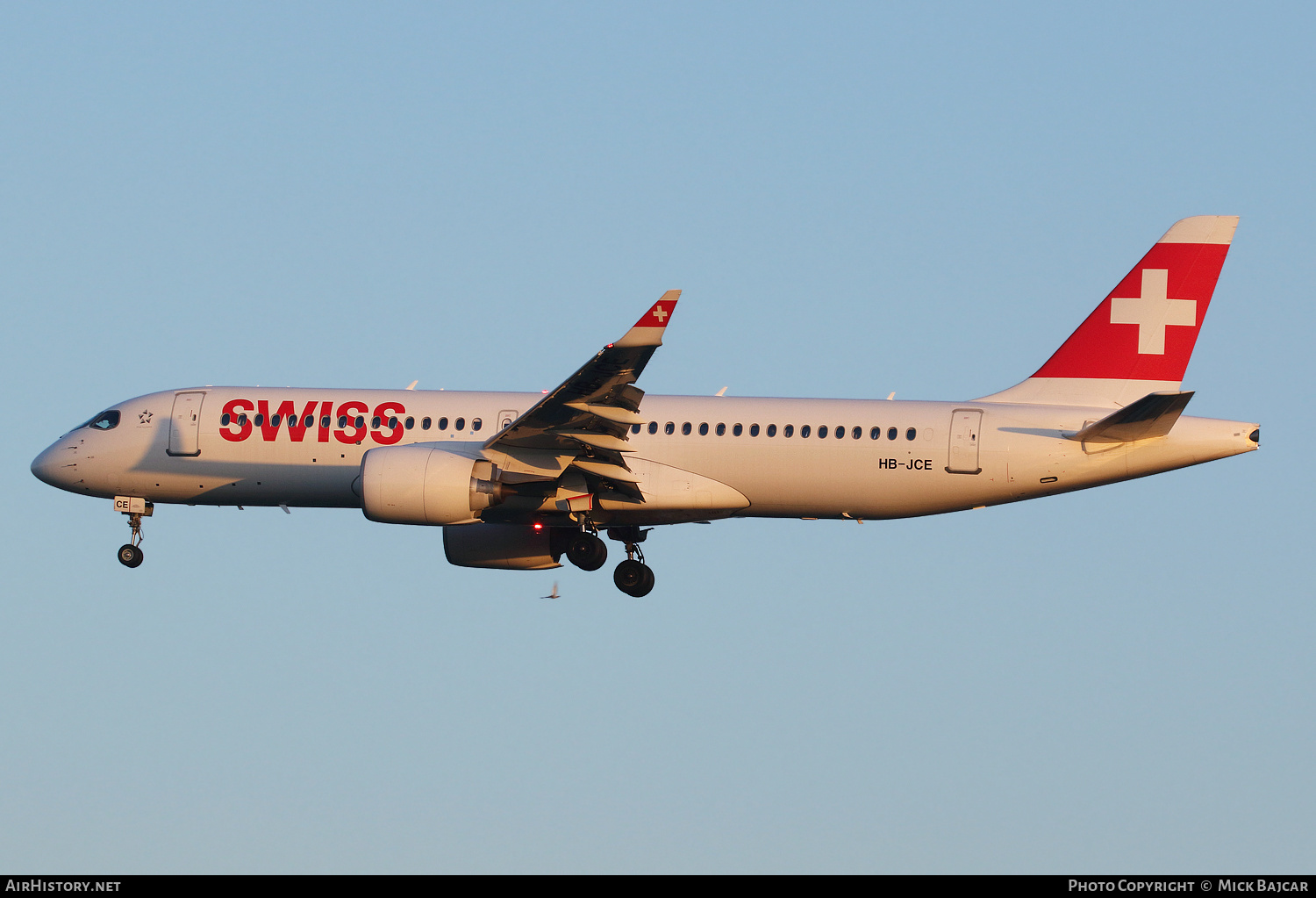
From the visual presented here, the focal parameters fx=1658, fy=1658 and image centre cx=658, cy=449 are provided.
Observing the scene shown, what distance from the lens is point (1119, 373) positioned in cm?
3847

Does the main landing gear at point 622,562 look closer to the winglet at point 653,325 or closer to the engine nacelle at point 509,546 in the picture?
the engine nacelle at point 509,546

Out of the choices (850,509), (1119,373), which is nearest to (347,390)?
(850,509)

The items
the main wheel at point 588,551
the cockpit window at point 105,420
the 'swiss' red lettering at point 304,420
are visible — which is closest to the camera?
the 'swiss' red lettering at point 304,420

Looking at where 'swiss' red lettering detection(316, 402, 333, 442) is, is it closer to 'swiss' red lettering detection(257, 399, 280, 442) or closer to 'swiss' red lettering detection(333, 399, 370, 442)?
'swiss' red lettering detection(333, 399, 370, 442)

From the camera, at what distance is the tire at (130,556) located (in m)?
41.7

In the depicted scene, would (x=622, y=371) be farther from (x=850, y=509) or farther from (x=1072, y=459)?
(x=1072, y=459)

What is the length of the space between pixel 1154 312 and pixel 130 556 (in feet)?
84.4

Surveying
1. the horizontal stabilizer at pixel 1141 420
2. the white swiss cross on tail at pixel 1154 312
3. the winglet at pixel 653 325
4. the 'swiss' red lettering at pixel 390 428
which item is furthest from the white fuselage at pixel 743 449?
the winglet at pixel 653 325

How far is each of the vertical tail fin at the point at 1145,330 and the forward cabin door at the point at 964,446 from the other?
1732 mm

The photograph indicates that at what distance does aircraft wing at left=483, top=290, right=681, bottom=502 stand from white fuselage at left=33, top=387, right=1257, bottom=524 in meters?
1.08

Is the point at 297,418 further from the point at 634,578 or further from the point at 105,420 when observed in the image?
the point at 634,578

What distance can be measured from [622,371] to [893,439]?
7.51 meters

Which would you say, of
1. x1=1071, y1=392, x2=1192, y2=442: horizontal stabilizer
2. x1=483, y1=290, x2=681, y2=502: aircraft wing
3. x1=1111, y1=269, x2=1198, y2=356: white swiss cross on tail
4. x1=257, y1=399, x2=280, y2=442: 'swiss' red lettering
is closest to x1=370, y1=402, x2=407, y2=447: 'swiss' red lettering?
x1=257, y1=399, x2=280, y2=442: 'swiss' red lettering

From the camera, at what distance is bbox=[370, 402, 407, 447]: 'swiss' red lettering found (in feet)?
128
